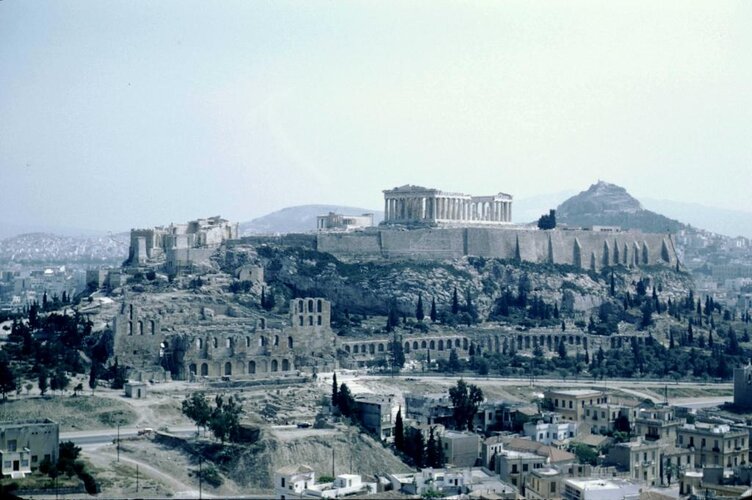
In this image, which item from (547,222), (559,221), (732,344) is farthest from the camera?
(559,221)

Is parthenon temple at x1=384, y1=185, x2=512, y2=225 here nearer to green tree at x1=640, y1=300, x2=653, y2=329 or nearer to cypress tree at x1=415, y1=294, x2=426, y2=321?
cypress tree at x1=415, y1=294, x2=426, y2=321

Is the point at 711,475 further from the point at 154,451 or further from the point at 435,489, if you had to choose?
the point at 154,451

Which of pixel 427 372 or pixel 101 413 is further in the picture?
pixel 427 372

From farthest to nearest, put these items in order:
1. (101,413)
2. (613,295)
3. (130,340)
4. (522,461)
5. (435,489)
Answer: (613,295) < (130,340) < (101,413) < (522,461) < (435,489)

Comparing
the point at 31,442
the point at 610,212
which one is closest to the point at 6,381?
the point at 31,442

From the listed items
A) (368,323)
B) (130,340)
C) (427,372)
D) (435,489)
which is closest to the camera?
(435,489)

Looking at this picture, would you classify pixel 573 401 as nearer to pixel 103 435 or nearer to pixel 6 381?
pixel 103 435

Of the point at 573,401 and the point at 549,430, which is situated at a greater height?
the point at 573,401

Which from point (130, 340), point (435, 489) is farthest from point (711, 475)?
point (130, 340)
